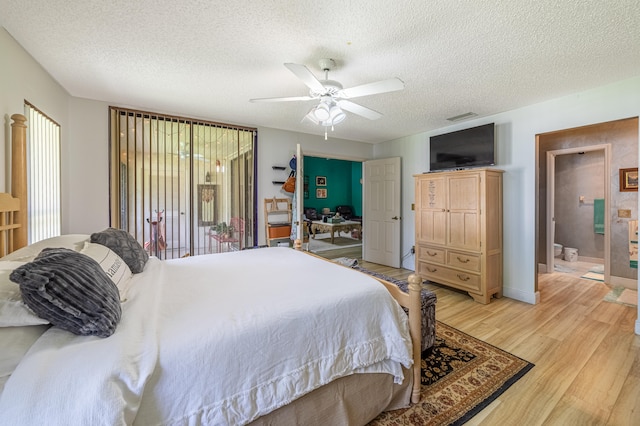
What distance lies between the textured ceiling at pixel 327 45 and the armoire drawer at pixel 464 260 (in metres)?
1.83

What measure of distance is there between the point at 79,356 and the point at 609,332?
152 inches

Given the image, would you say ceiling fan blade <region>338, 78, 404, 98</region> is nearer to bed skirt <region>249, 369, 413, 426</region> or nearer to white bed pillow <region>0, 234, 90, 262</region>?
bed skirt <region>249, 369, 413, 426</region>

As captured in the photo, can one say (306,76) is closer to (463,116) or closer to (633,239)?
(463,116)

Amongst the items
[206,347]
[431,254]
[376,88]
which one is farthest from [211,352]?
[431,254]

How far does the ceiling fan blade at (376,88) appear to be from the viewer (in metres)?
1.85

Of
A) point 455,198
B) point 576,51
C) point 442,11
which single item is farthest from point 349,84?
point 455,198

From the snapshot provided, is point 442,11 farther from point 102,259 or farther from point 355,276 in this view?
point 102,259

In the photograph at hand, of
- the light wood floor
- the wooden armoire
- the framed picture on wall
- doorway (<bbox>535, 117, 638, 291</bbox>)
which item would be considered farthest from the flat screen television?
the framed picture on wall

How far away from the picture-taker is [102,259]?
1.53 m

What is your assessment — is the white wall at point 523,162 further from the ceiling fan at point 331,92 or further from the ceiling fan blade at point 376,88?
the ceiling fan blade at point 376,88

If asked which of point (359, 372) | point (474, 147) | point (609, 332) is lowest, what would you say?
point (609, 332)

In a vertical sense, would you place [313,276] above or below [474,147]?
below

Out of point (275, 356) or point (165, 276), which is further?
point (165, 276)

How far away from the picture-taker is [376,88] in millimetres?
1943
